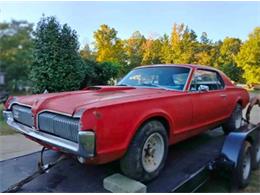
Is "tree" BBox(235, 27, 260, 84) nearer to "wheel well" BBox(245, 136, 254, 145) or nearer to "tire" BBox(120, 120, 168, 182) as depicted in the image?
"wheel well" BBox(245, 136, 254, 145)

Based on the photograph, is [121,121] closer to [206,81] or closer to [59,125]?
[59,125]

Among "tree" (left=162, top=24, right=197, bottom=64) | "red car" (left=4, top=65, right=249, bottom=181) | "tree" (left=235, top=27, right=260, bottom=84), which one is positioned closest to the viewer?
"red car" (left=4, top=65, right=249, bottom=181)

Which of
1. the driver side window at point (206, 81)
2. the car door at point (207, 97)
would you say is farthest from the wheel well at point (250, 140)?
the driver side window at point (206, 81)

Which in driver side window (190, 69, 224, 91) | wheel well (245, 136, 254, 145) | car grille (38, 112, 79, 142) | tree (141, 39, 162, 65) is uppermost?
tree (141, 39, 162, 65)

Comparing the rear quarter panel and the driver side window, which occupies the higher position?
the driver side window

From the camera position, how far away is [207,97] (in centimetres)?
393

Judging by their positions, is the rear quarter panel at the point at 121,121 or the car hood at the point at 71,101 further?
the car hood at the point at 71,101

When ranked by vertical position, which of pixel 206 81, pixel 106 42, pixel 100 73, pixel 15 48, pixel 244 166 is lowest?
pixel 244 166

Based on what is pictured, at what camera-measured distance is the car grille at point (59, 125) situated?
2477mm

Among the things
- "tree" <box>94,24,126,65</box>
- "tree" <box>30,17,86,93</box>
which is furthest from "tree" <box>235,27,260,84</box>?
"tree" <box>30,17,86,93</box>

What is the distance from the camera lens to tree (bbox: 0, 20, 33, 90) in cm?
794

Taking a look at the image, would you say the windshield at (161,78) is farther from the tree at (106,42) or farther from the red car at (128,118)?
the tree at (106,42)

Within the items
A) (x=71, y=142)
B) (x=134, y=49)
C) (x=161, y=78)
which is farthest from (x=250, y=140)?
(x=134, y=49)

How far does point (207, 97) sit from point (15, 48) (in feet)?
22.3
